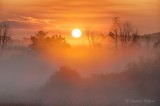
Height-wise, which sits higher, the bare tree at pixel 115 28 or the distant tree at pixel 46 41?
the bare tree at pixel 115 28

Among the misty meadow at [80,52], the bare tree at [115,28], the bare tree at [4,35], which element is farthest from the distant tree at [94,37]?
the bare tree at [4,35]

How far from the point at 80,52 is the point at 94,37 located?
10.5 inches

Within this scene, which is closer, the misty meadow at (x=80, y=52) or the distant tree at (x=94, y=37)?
the misty meadow at (x=80, y=52)

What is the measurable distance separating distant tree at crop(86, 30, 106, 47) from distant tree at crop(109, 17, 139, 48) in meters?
0.12

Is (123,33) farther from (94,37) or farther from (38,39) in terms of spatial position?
(38,39)

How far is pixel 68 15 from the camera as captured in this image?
5801mm

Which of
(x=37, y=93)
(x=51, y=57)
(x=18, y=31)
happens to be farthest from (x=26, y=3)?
(x=37, y=93)

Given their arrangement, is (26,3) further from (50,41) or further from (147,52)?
(147,52)

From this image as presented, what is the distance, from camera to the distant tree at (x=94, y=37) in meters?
5.83

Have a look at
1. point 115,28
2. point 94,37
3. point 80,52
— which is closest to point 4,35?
point 80,52

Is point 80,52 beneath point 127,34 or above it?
beneath

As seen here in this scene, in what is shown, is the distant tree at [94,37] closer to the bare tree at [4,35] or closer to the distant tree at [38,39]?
the distant tree at [38,39]

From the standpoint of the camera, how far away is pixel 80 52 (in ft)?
19.0

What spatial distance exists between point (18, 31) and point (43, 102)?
36.2 inches
